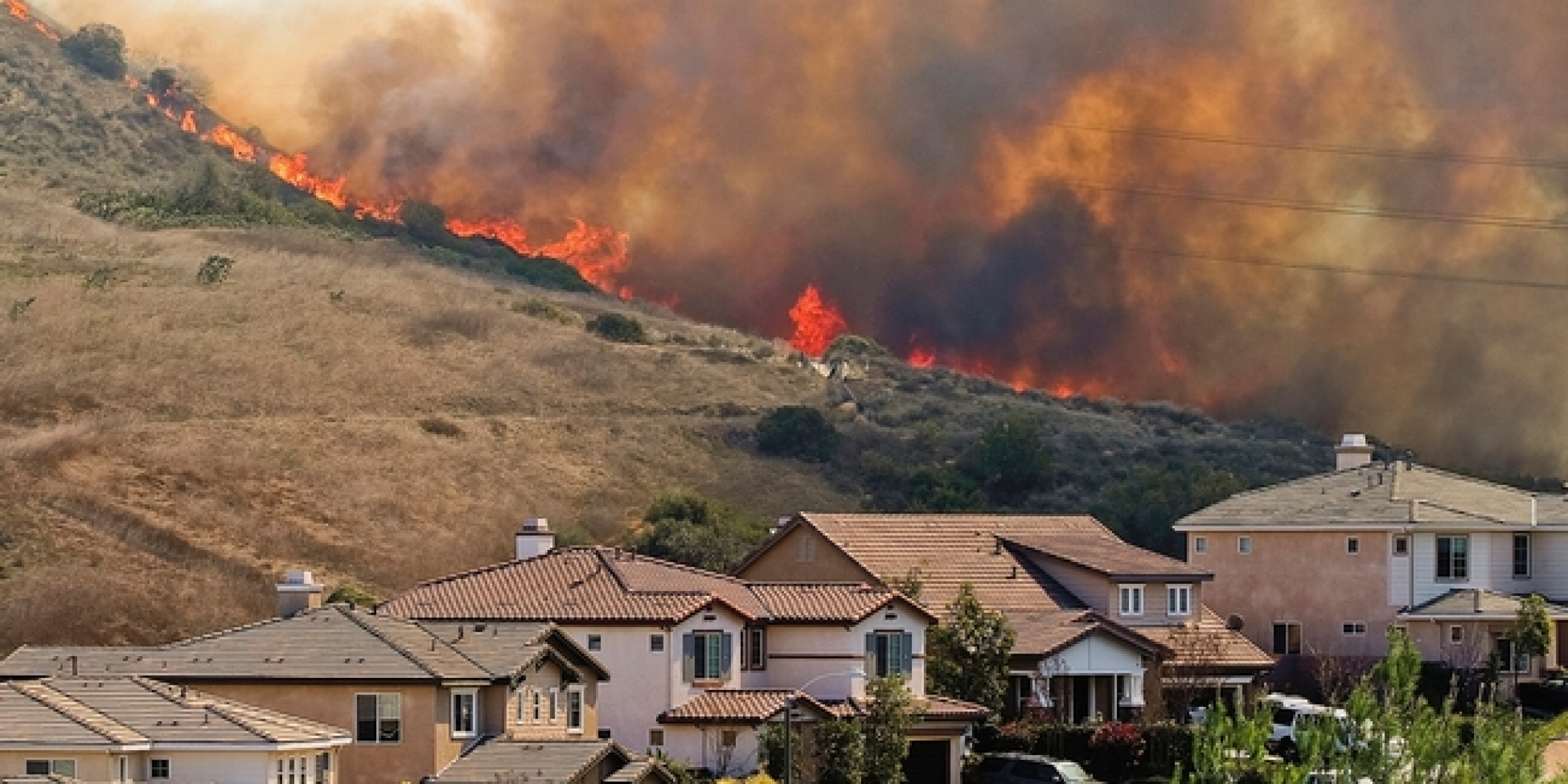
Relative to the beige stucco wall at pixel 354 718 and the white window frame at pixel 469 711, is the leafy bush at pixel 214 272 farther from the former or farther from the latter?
the beige stucco wall at pixel 354 718

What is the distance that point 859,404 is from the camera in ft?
454

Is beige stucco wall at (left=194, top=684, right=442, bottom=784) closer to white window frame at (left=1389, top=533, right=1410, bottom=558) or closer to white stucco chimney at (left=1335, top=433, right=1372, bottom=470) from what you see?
white window frame at (left=1389, top=533, right=1410, bottom=558)

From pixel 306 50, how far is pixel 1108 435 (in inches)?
2007

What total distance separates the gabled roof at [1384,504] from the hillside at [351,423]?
2389 centimetres

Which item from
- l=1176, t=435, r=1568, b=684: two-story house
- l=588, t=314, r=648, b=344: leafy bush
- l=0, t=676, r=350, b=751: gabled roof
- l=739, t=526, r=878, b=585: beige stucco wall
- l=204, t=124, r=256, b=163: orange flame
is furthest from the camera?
l=204, t=124, r=256, b=163: orange flame

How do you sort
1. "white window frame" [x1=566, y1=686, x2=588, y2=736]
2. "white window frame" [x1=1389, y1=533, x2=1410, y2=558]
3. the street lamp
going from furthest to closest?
"white window frame" [x1=1389, y1=533, x2=1410, y2=558]
"white window frame" [x1=566, y1=686, x2=588, y2=736]
the street lamp

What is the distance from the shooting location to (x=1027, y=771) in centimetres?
7394

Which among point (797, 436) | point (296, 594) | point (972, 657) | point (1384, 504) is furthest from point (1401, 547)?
point (797, 436)

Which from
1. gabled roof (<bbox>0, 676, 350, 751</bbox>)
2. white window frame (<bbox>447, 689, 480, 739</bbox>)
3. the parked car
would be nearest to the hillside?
white window frame (<bbox>447, 689, 480, 739</bbox>)

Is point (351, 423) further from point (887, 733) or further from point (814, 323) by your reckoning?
point (887, 733)

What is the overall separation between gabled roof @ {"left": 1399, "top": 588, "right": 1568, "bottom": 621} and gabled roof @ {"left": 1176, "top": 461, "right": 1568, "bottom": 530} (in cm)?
208

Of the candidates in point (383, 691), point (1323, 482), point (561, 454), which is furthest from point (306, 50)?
point (383, 691)

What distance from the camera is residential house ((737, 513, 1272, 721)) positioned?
8350 centimetres

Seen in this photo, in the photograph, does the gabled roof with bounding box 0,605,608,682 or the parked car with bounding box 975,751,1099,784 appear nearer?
the gabled roof with bounding box 0,605,608,682
